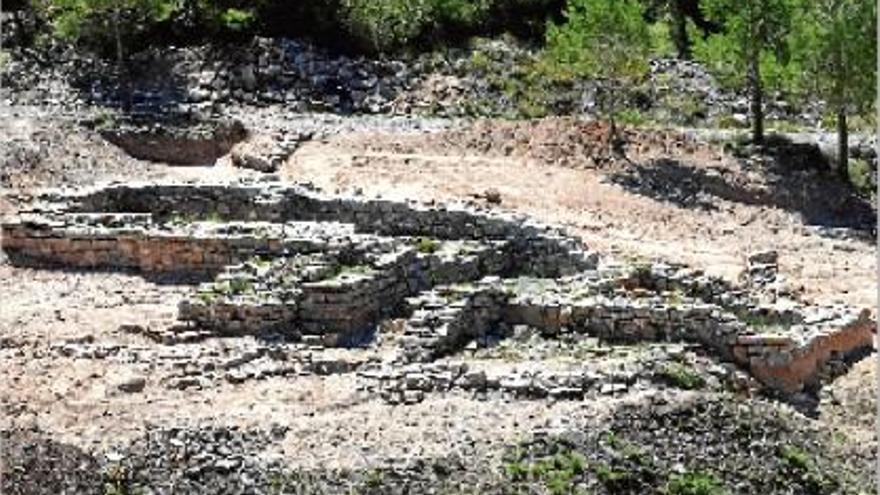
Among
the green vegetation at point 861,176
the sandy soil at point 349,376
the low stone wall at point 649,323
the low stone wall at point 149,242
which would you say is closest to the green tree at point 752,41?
the sandy soil at point 349,376

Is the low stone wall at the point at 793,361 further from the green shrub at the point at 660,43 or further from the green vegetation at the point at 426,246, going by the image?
the green shrub at the point at 660,43

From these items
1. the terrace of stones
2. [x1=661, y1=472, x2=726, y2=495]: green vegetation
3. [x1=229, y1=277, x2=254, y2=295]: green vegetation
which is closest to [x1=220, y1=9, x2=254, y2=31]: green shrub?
the terrace of stones

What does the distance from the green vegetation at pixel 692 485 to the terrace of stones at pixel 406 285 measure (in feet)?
8.57

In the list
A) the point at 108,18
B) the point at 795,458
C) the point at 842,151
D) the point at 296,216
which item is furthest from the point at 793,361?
the point at 108,18

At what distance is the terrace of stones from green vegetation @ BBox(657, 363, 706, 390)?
3.84ft

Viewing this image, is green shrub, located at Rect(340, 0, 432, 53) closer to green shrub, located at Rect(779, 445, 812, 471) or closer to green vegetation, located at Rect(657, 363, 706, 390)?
green vegetation, located at Rect(657, 363, 706, 390)

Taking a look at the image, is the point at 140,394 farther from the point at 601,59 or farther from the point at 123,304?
the point at 601,59

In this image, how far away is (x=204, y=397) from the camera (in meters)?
22.5

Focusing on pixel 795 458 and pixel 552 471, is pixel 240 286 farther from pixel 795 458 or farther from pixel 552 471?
pixel 795 458

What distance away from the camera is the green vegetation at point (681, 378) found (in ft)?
73.7

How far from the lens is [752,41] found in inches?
1505

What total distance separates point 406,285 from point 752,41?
14.9 m

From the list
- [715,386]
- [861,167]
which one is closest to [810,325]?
[715,386]

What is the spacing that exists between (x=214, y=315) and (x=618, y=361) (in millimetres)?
6655
